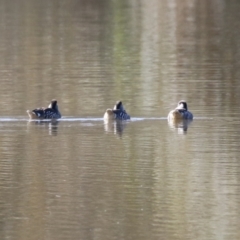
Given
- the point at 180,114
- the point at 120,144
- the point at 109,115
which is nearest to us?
the point at 120,144

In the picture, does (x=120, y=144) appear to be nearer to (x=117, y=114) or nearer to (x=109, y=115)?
(x=117, y=114)

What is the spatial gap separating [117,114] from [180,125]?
Answer: 1160 mm

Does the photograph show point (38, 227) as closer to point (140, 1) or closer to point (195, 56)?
point (195, 56)

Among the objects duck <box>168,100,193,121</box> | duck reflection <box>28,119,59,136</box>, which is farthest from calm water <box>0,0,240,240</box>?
duck <box>168,100,193,121</box>

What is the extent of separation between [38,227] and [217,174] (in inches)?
148

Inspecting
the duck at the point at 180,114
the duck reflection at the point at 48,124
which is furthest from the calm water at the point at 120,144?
the duck at the point at 180,114

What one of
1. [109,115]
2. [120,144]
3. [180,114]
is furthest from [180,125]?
[120,144]

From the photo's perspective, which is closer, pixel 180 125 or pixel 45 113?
pixel 180 125

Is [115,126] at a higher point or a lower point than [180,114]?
lower

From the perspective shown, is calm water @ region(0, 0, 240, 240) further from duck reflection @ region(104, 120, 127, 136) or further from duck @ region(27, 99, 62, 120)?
duck @ region(27, 99, 62, 120)

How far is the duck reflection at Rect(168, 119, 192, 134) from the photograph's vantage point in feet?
69.3

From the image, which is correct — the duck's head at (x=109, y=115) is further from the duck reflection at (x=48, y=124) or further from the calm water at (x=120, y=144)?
the duck reflection at (x=48, y=124)

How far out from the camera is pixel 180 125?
2159cm

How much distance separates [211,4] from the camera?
7075 centimetres
